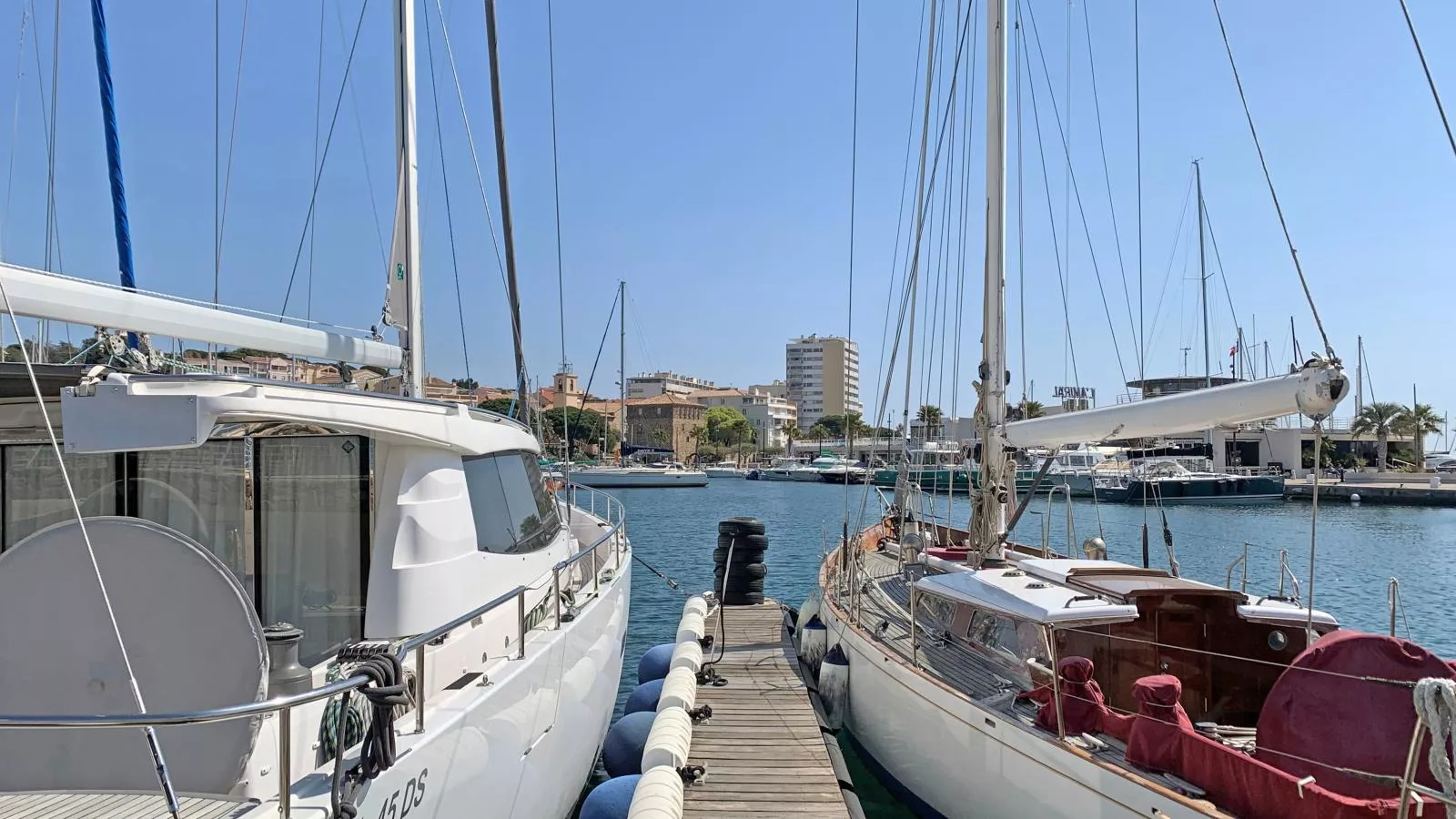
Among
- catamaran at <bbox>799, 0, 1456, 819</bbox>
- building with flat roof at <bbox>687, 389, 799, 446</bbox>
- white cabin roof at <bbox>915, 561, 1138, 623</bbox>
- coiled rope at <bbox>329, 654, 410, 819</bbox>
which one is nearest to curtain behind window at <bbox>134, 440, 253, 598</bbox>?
coiled rope at <bbox>329, 654, 410, 819</bbox>

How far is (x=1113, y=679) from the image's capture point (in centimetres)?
648

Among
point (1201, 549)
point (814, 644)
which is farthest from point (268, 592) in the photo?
point (1201, 549)

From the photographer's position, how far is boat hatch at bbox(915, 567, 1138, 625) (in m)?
6.29

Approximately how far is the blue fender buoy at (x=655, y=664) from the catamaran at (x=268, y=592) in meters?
3.52

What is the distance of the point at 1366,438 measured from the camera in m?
67.9

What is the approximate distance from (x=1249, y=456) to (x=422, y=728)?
75.9 m

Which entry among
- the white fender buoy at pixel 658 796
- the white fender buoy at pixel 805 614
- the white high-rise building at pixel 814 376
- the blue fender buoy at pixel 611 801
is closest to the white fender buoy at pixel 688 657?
the white fender buoy at pixel 805 614

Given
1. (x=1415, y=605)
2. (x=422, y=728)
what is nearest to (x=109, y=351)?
(x=422, y=728)

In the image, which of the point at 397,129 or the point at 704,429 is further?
the point at 704,429

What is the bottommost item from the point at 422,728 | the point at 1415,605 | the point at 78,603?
the point at 1415,605

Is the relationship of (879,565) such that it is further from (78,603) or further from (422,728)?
(78,603)

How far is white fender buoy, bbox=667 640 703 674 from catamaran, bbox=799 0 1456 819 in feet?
4.88

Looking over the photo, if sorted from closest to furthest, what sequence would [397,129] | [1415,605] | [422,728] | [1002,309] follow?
A: [422,728] → [397,129] → [1002,309] → [1415,605]

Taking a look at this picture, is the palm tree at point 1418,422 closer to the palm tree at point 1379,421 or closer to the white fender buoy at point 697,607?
the palm tree at point 1379,421
